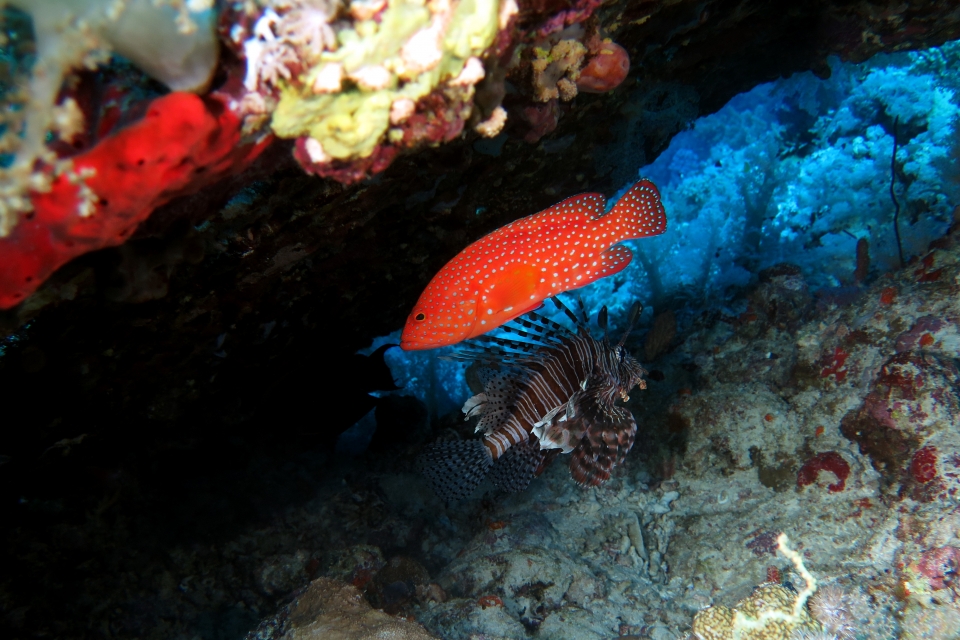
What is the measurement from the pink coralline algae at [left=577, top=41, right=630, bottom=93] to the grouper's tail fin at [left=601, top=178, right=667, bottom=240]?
2.03ft

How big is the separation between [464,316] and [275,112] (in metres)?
1.26

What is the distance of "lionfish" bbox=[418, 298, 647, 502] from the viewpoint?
366 cm

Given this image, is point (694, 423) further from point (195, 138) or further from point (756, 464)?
point (195, 138)

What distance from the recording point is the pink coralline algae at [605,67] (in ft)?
8.16

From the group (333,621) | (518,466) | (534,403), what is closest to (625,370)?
(534,403)

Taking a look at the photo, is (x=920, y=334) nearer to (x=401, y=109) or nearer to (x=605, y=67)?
(x=605, y=67)

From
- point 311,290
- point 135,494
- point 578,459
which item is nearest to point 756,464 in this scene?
point 578,459

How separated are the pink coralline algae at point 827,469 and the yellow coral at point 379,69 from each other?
405cm

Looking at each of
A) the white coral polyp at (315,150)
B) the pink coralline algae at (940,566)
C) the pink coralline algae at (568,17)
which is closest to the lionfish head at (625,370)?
the pink coralline algae at (940,566)

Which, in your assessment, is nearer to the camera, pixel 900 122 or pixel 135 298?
pixel 135 298

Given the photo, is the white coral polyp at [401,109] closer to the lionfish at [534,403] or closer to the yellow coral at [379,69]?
the yellow coral at [379,69]

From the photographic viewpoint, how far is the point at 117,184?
1.20 m

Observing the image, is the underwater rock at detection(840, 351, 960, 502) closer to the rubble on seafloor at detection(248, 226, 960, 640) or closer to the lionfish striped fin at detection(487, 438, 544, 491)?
the rubble on seafloor at detection(248, 226, 960, 640)

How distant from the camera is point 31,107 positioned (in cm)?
114
